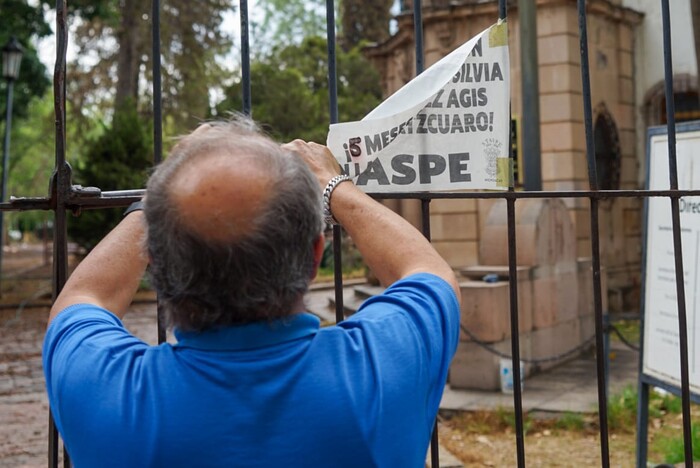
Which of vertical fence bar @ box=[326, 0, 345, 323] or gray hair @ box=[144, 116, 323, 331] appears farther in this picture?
vertical fence bar @ box=[326, 0, 345, 323]

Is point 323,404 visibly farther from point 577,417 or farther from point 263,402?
point 577,417

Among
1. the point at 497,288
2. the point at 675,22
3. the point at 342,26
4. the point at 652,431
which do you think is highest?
the point at 342,26

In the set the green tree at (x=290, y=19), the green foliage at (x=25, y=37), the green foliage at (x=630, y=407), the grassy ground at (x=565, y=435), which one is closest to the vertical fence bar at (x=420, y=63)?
the grassy ground at (x=565, y=435)

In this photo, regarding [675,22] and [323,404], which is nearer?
[323,404]

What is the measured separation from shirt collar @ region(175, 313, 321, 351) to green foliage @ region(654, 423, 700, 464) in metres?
4.40

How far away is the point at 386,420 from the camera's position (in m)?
1.38

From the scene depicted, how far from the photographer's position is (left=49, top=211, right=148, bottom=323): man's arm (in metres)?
1.68

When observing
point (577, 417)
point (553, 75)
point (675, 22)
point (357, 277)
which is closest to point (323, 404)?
point (577, 417)

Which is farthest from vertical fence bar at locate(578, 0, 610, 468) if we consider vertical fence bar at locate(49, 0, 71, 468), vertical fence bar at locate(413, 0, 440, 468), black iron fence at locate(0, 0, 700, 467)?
vertical fence bar at locate(49, 0, 71, 468)

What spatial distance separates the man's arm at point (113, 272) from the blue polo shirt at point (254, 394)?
0.19 metres

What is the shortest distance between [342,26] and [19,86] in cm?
1526

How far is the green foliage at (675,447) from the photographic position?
5.09m

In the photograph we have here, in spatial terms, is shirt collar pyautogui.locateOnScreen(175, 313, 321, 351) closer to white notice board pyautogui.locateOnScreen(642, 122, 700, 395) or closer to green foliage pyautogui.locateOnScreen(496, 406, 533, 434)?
white notice board pyautogui.locateOnScreen(642, 122, 700, 395)

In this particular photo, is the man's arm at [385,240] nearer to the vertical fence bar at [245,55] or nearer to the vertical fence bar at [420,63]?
the vertical fence bar at [245,55]
